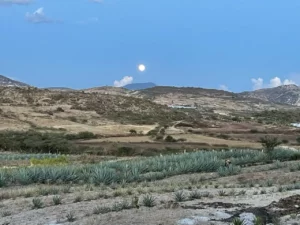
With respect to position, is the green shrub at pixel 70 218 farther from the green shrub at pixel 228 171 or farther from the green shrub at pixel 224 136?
the green shrub at pixel 224 136

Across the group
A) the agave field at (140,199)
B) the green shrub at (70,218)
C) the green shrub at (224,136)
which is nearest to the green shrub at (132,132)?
the green shrub at (224,136)

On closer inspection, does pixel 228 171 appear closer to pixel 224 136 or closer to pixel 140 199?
pixel 140 199

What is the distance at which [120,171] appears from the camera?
75.8 ft

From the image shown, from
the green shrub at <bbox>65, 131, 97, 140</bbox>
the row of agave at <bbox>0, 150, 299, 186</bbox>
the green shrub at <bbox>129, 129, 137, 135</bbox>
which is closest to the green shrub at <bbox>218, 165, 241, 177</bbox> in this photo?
the row of agave at <bbox>0, 150, 299, 186</bbox>

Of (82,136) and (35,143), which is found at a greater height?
(82,136)

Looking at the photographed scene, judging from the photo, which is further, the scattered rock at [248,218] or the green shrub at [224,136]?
the green shrub at [224,136]

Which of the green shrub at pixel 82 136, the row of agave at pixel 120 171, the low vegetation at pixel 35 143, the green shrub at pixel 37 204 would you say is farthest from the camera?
the green shrub at pixel 82 136

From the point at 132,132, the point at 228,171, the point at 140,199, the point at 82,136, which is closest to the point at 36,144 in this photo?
the point at 82,136

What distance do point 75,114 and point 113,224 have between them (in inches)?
2810

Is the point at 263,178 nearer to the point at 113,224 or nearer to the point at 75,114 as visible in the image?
the point at 113,224

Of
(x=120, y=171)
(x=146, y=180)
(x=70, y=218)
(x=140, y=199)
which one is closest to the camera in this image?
(x=70, y=218)

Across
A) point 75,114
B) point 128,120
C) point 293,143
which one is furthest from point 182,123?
point 293,143

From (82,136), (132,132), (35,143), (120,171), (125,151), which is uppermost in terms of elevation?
(132,132)

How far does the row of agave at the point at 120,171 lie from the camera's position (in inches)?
803
